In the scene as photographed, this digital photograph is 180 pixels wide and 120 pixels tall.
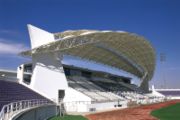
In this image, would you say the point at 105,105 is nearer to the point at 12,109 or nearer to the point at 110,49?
the point at 110,49

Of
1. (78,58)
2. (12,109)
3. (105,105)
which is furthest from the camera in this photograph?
(78,58)

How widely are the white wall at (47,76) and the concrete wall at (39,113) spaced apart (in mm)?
5447

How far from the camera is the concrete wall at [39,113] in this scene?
2003 cm

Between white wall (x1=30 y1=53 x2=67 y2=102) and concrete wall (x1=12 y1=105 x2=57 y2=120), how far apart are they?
214 inches

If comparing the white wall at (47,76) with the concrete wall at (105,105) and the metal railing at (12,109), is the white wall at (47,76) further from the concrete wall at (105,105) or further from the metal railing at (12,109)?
the metal railing at (12,109)

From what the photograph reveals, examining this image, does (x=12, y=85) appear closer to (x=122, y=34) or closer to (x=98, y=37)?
(x=98, y=37)

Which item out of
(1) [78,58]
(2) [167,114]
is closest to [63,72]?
(1) [78,58]

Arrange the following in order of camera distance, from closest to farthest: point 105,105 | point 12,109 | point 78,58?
point 12,109, point 105,105, point 78,58

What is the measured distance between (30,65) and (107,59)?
19.8 metres

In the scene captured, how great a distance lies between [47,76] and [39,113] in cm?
1363

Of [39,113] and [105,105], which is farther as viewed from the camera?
[105,105]

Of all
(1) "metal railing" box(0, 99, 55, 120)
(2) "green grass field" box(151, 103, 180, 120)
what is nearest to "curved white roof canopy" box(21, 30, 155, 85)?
(2) "green grass field" box(151, 103, 180, 120)

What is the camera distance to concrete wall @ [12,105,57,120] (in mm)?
20031

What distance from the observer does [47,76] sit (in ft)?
128
